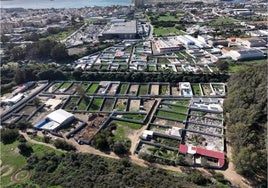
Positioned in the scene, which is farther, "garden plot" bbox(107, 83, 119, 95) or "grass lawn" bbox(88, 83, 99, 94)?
"grass lawn" bbox(88, 83, 99, 94)

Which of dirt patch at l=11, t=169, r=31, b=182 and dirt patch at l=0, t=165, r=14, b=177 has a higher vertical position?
dirt patch at l=11, t=169, r=31, b=182

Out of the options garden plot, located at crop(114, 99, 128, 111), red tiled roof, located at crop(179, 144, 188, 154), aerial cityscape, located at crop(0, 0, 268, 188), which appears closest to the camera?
aerial cityscape, located at crop(0, 0, 268, 188)

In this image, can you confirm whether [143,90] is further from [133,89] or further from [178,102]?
[178,102]

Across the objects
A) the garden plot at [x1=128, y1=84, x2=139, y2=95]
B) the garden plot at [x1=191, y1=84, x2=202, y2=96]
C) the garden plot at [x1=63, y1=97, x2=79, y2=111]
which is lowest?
the garden plot at [x1=63, y1=97, x2=79, y2=111]

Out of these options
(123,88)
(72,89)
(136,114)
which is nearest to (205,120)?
(136,114)

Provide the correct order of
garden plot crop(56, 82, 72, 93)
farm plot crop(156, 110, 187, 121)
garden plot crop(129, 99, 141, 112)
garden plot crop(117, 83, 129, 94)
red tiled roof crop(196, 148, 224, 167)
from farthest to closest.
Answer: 1. garden plot crop(56, 82, 72, 93)
2. garden plot crop(117, 83, 129, 94)
3. garden plot crop(129, 99, 141, 112)
4. farm plot crop(156, 110, 187, 121)
5. red tiled roof crop(196, 148, 224, 167)

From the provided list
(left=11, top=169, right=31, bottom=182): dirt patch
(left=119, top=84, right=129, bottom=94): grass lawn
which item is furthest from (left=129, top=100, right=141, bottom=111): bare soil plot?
(left=11, top=169, right=31, bottom=182): dirt patch

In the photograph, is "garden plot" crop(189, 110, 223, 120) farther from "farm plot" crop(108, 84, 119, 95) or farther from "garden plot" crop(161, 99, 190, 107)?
"farm plot" crop(108, 84, 119, 95)

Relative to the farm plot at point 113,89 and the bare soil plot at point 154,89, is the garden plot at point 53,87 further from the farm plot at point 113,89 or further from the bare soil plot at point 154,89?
the bare soil plot at point 154,89
